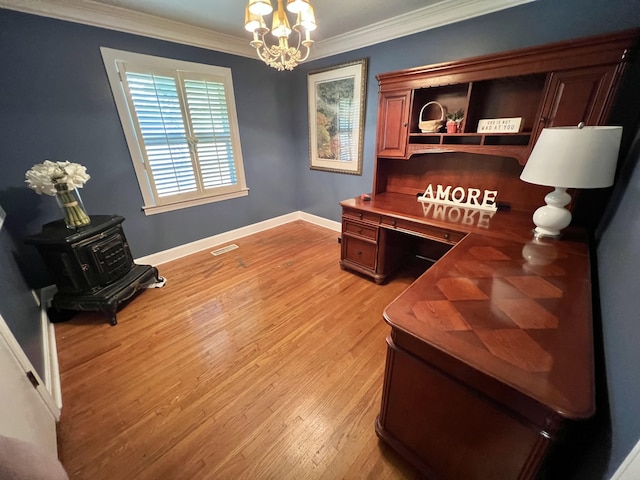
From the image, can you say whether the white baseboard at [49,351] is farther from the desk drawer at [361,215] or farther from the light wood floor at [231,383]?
the desk drawer at [361,215]

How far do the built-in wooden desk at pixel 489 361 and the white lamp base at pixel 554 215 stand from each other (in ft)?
0.49

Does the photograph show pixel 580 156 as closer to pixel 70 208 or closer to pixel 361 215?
pixel 361 215

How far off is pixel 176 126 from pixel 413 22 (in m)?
2.60

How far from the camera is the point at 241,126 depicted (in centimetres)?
319

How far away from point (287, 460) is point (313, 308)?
107 centimetres

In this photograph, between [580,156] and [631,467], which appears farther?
[580,156]

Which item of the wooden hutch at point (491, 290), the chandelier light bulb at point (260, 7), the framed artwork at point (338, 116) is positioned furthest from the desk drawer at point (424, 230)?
the chandelier light bulb at point (260, 7)

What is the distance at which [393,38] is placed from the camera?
2441mm

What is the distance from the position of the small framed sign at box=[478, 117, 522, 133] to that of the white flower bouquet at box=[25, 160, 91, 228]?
10.3 feet

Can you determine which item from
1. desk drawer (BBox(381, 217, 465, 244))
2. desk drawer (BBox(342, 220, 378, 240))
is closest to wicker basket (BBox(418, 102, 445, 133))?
desk drawer (BBox(381, 217, 465, 244))

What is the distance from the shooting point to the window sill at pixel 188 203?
8.88 feet

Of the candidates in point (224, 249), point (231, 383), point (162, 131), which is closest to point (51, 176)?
point (162, 131)

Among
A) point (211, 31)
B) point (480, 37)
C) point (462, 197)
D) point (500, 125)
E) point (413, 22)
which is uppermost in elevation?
point (211, 31)

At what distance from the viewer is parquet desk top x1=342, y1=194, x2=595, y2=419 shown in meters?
0.66
